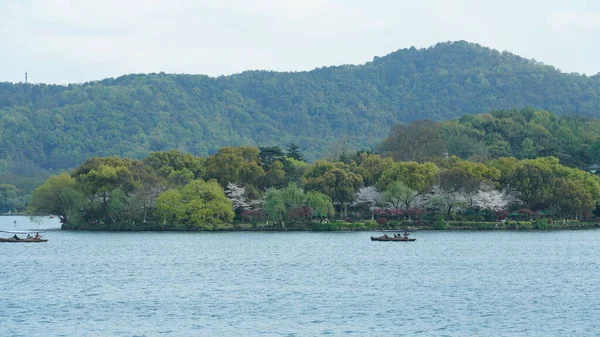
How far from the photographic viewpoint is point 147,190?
94062 mm

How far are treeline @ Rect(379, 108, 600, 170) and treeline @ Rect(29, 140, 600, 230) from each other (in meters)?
18.3

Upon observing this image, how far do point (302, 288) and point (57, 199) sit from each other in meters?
56.9

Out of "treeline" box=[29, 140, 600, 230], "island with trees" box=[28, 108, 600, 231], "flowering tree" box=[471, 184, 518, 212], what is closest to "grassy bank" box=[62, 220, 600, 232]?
"island with trees" box=[28, 108, 600, 231]

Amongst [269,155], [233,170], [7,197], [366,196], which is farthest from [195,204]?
[7,197]

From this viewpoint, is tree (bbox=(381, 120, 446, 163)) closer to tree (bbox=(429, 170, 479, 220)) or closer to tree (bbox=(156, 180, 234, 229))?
tree (bbox=(429, 170, 479, 220))

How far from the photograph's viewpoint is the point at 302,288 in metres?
48.4

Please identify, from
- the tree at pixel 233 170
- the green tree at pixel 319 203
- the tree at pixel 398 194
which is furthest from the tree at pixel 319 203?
the tree at pixel 233 170

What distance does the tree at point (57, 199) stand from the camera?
97.3 metres

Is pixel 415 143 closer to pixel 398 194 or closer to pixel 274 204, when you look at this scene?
pixel 398 194

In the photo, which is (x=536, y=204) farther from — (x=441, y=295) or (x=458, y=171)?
(x=441, y=295)

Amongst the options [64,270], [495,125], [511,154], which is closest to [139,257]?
[64,270]

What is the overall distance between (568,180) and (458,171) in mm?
10879

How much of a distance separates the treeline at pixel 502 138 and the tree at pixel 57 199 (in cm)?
4150

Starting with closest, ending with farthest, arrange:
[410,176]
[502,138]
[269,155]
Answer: [410,176], [269,155], [502,138]
